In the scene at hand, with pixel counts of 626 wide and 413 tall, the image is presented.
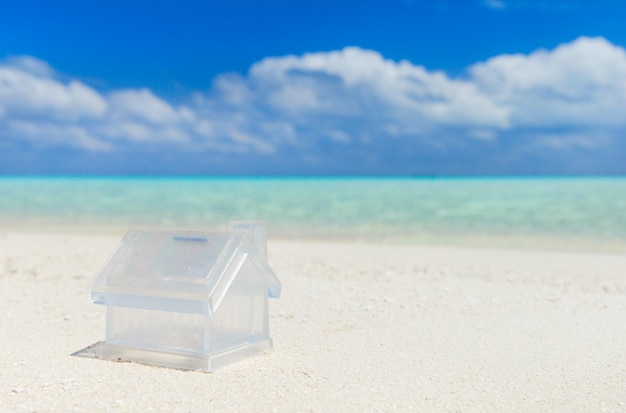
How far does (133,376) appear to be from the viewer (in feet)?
14.0

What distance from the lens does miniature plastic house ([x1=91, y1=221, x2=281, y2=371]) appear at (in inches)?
169

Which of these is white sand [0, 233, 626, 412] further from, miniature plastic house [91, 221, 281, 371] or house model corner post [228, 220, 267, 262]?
house model corner post [228, 220, 267, 262]

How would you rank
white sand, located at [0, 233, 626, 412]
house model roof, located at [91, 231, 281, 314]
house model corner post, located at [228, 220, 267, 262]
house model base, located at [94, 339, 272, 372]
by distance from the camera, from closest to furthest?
white sand, located at [0, 233, 626, 412], house model roof, located at [91, 231, 281, 314], house model base, located at [94, 339, 272, 372], house model corner post, located at [228, 220, 267, 262]

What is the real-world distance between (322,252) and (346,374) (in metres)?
8.55

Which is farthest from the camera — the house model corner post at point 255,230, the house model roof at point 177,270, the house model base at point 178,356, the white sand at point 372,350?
the house model corner post at point 255,230

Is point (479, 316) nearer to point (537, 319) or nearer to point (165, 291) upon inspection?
point (537, 319)

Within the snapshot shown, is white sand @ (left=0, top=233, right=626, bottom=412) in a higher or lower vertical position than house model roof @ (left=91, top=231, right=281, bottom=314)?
lower

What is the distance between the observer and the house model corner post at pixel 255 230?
4801mm

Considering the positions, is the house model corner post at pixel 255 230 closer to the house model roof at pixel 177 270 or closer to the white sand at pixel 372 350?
the house model roof at pixel 177 270

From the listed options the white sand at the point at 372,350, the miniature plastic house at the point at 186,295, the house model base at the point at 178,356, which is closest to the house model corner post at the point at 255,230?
the miniature plastic house at the point at 186,295

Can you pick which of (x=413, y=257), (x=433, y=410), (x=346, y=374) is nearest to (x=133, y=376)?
(x=346, y=374)

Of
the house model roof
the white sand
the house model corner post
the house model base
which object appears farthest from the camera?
the house model corner post

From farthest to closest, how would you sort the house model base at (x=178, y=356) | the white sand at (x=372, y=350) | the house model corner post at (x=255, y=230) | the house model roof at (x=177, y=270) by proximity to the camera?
the house model corner post at (x=255, y=230), the house model base at (x=178, y=356), the house model roof at (x=177, y=270), the white sand at (x=372, y=350)

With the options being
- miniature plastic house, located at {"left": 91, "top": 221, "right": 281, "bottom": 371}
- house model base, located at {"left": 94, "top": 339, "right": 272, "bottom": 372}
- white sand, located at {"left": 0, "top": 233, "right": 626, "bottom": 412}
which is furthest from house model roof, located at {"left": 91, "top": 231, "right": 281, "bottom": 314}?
white sand, located at {"left": 0, "top": 233, "right": 626, "bottom": 412}
